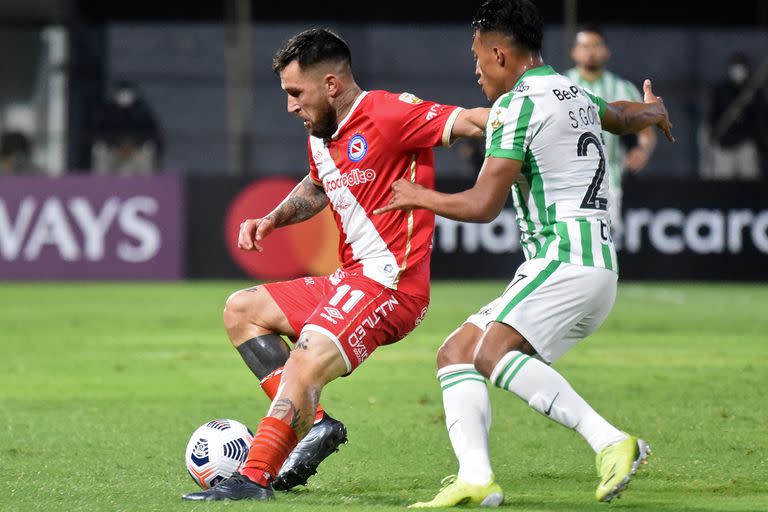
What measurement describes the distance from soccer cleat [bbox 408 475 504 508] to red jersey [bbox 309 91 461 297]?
3.28 ft

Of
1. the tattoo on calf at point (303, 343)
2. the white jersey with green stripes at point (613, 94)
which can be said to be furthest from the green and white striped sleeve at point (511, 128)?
the white jersey with green stripes at point (613, 94)

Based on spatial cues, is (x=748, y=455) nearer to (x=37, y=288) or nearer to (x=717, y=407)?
(x=717, y=407)

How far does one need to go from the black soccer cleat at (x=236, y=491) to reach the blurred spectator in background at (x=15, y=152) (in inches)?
661

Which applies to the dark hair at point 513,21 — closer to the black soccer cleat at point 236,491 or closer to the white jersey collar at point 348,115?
the white jersey collar at point 348,115

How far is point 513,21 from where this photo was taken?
555 cm

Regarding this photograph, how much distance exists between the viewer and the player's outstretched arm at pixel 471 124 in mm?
5797

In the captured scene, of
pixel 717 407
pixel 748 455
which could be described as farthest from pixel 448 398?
pixel 717 407

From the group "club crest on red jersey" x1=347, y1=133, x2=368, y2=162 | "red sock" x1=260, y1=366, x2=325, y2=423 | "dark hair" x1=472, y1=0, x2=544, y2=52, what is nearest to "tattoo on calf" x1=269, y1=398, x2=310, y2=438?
"red sock" x1=260, y1=366, x2=325, y2=423

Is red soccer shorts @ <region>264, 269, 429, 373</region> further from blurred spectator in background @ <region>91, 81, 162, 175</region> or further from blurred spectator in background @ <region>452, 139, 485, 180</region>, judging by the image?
blurred spectator in background @ <region>91, 81, 162, 175</region>

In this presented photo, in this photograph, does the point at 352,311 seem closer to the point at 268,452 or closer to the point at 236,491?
the point at 268,452

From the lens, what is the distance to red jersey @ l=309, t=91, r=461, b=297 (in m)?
5.96

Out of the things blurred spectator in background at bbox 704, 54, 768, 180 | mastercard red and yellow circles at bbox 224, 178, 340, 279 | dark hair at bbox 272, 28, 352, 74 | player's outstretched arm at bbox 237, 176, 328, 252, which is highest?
dark hair at bbox 272, 28, 352, 74

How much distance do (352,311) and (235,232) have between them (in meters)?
13.3

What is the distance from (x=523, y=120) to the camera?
541 cm
